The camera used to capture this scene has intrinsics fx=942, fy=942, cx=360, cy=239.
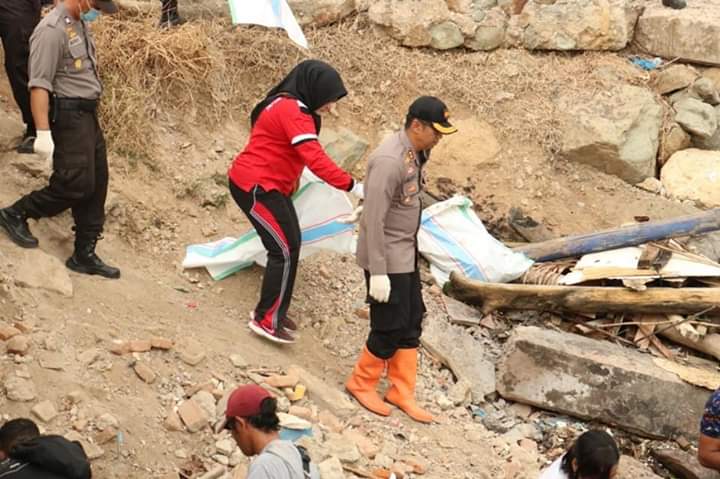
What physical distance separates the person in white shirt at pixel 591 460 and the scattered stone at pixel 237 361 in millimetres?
1907

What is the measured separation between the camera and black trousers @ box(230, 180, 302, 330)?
506 cm

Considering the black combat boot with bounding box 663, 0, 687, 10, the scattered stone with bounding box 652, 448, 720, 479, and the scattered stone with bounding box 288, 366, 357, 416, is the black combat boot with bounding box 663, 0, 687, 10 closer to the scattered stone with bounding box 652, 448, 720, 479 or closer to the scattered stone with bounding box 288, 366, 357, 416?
the scattered stone with bounding box 652, 448, 720, 479

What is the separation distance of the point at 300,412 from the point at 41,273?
1.60 metres

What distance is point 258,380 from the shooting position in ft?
16.0

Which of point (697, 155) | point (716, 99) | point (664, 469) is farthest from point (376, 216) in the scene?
point (716, 99)

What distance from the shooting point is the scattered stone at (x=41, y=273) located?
4961 millimetres

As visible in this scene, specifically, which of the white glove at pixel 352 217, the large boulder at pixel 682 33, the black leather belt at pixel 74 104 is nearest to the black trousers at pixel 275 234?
the white glove at pixel 352 217

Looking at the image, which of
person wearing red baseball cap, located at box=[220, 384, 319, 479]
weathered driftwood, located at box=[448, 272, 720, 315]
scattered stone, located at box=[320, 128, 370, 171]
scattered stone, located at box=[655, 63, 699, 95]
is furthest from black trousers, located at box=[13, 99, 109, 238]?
scattered stone, located at box=[655, 63, 699, 95]

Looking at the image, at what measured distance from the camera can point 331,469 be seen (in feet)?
13.7

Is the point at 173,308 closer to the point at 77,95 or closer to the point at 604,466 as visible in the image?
the point at 77,95

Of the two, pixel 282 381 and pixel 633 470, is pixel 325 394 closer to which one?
pixel 282 381

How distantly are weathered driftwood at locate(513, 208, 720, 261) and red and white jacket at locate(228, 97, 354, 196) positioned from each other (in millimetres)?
2442

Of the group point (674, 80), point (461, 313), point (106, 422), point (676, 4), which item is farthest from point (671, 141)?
point (106, 422)

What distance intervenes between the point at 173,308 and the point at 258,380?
0.82 meters
